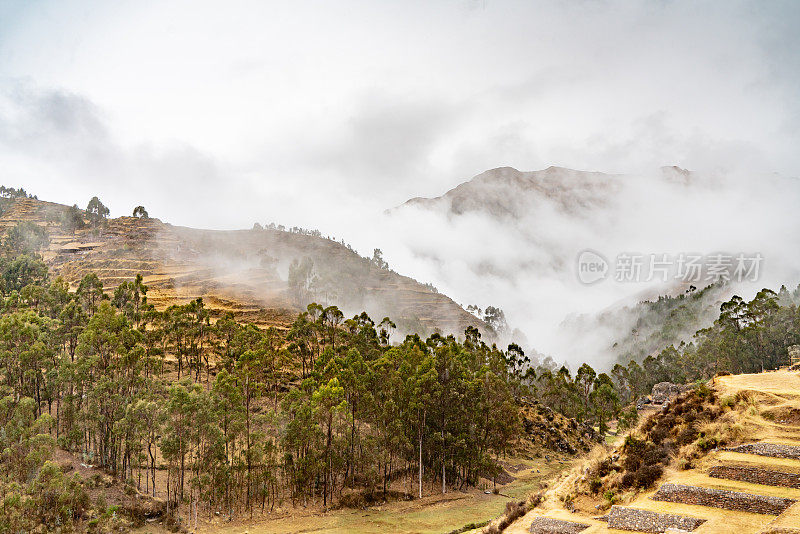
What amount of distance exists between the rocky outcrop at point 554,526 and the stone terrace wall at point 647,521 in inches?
64.0

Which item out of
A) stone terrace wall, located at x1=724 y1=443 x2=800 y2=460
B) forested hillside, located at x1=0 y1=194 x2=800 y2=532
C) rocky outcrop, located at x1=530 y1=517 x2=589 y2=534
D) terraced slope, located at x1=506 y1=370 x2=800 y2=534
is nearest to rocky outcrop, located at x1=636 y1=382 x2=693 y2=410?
forested hillside, located at x1=0 y1=194 x2=800 y2=532

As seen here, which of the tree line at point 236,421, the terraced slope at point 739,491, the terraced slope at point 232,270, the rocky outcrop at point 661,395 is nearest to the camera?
the terraced slope at point 739,491

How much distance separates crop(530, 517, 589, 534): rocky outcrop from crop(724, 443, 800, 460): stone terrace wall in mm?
7577

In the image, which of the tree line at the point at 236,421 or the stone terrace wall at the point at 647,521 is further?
the tree line at the point at 236,421

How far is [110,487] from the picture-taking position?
3994cm

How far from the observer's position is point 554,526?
2014 cm

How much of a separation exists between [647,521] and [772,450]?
6705 mm

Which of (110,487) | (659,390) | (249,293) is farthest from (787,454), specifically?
(249,293)

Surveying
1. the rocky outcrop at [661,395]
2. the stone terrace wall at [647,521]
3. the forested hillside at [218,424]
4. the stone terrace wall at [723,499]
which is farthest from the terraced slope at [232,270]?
the stone terrace wall at [723,499]

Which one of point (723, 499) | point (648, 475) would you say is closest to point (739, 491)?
point (723, 499)

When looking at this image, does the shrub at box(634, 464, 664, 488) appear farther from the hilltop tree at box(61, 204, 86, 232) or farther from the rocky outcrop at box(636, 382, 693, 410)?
the hilltop tree at box(61, 204, 86, 232)

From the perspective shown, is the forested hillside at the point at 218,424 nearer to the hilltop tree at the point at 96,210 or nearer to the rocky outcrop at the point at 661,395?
the rocky outcrop at the point at 661,395

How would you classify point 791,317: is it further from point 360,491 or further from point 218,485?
point 218,485

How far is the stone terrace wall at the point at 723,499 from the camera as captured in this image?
15914 mm
